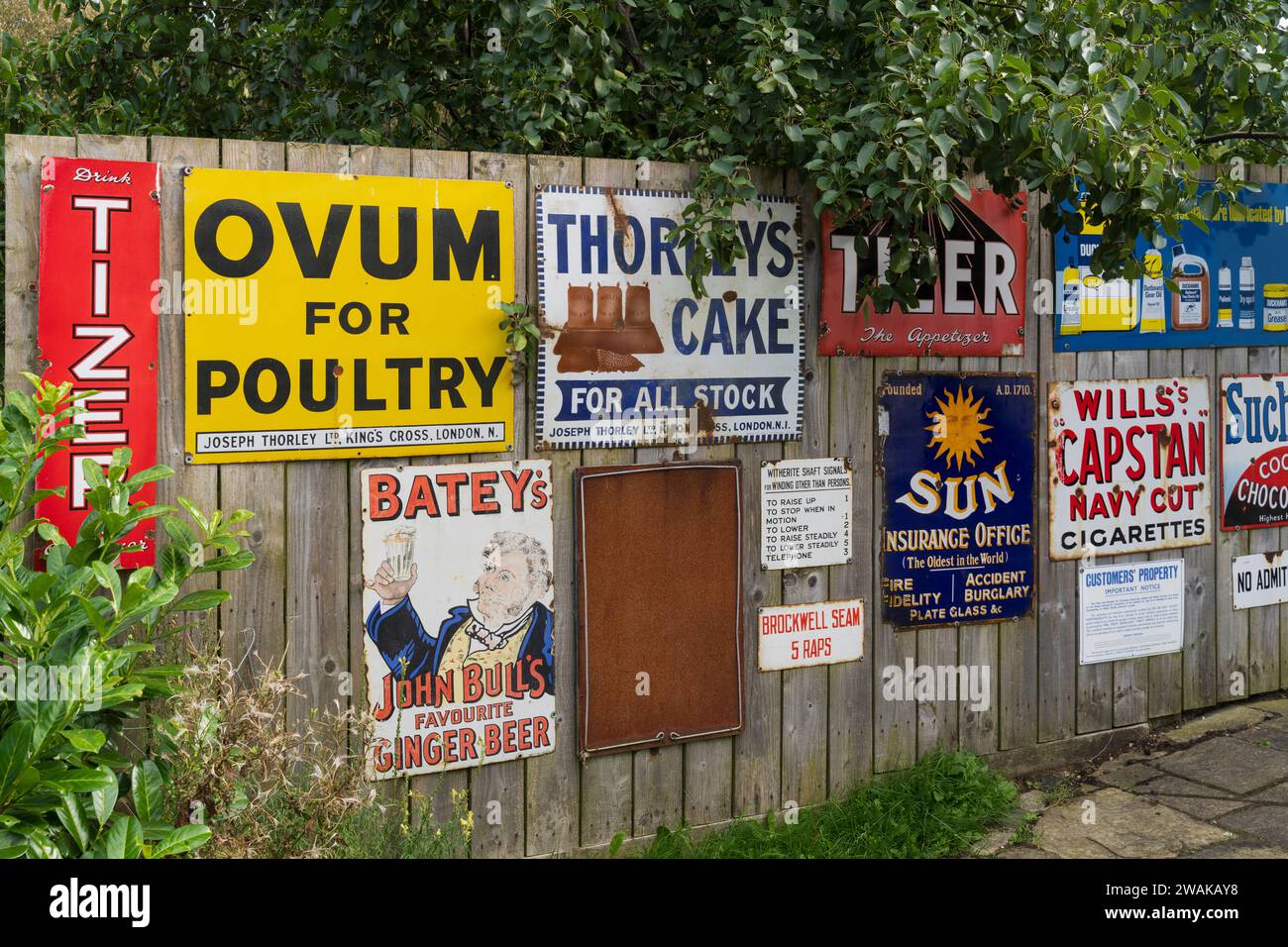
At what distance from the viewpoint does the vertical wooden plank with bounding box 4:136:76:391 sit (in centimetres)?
338

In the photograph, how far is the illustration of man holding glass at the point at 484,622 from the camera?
3.93m

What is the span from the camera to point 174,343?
359 cm

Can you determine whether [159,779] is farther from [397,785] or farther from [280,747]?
[397,785]

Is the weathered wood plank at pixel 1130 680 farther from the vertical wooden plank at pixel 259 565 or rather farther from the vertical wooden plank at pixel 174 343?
the vertical wooden plank at pixel 174 343

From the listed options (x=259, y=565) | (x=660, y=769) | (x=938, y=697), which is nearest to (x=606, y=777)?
(x=660, y=769)

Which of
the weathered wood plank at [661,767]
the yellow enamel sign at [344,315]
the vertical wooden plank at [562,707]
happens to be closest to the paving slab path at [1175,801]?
the weathered wood plank at [661,767]

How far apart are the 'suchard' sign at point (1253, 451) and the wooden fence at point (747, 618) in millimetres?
90

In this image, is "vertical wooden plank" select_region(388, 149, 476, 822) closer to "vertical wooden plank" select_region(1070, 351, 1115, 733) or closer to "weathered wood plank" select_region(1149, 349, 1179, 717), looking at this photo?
"vertical wooden plank" select_region(1070, 351, 1115, 733)

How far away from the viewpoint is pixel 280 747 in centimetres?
348

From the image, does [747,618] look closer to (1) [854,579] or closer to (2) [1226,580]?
(1) [854,579]

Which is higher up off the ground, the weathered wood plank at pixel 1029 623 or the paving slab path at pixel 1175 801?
the weathered wood plank at pixel 1029 623

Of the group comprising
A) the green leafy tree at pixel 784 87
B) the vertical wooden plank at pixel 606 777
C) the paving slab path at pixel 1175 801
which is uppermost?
the green leafy tree at pixel 784 87

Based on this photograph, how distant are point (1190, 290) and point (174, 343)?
4563mm

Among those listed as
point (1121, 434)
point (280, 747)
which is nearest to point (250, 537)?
point (280, 747)
